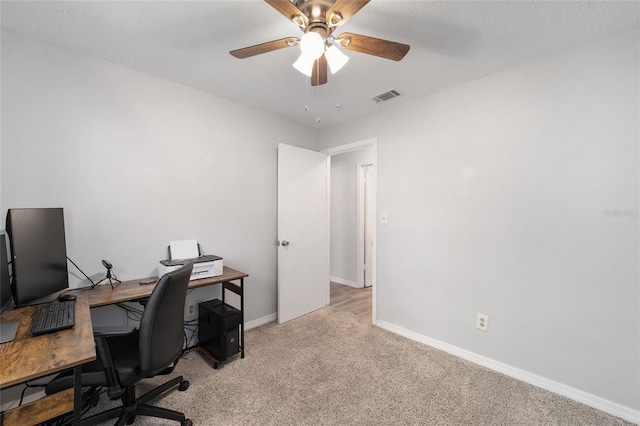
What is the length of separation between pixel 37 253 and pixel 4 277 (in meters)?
0.17

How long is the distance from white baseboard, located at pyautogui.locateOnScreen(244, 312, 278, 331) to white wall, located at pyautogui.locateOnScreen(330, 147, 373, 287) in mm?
1753

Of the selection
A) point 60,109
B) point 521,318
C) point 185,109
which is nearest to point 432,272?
point 521,318

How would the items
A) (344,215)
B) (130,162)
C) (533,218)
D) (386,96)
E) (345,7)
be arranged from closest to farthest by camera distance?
(345,7) → (533,218) → (130,162) → (386,96) → (344,215)

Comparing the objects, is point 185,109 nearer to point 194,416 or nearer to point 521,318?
point 194,416

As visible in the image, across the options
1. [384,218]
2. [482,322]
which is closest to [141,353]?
[384,218]

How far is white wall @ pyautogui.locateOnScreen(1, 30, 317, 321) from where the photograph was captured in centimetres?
179

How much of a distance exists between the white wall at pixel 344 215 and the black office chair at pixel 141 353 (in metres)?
3.22

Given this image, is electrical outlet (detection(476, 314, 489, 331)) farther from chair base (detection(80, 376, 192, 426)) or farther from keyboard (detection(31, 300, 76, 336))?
keyboard (detection(31, 300, 76, 336))

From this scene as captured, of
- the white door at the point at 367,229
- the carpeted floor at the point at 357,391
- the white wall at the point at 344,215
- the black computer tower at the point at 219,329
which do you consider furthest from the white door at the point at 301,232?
the white door at the point at 367,229

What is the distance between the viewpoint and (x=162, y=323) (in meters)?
1.47

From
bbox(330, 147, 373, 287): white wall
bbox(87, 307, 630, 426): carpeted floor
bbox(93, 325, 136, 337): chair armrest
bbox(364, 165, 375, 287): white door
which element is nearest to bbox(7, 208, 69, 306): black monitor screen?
bbox(93, 325, 136, 337): chair armrest

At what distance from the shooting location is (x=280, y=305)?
3.07 metres

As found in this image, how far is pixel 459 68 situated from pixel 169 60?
7.43 feet

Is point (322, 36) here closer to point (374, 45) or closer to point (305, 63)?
point (305, 63)
